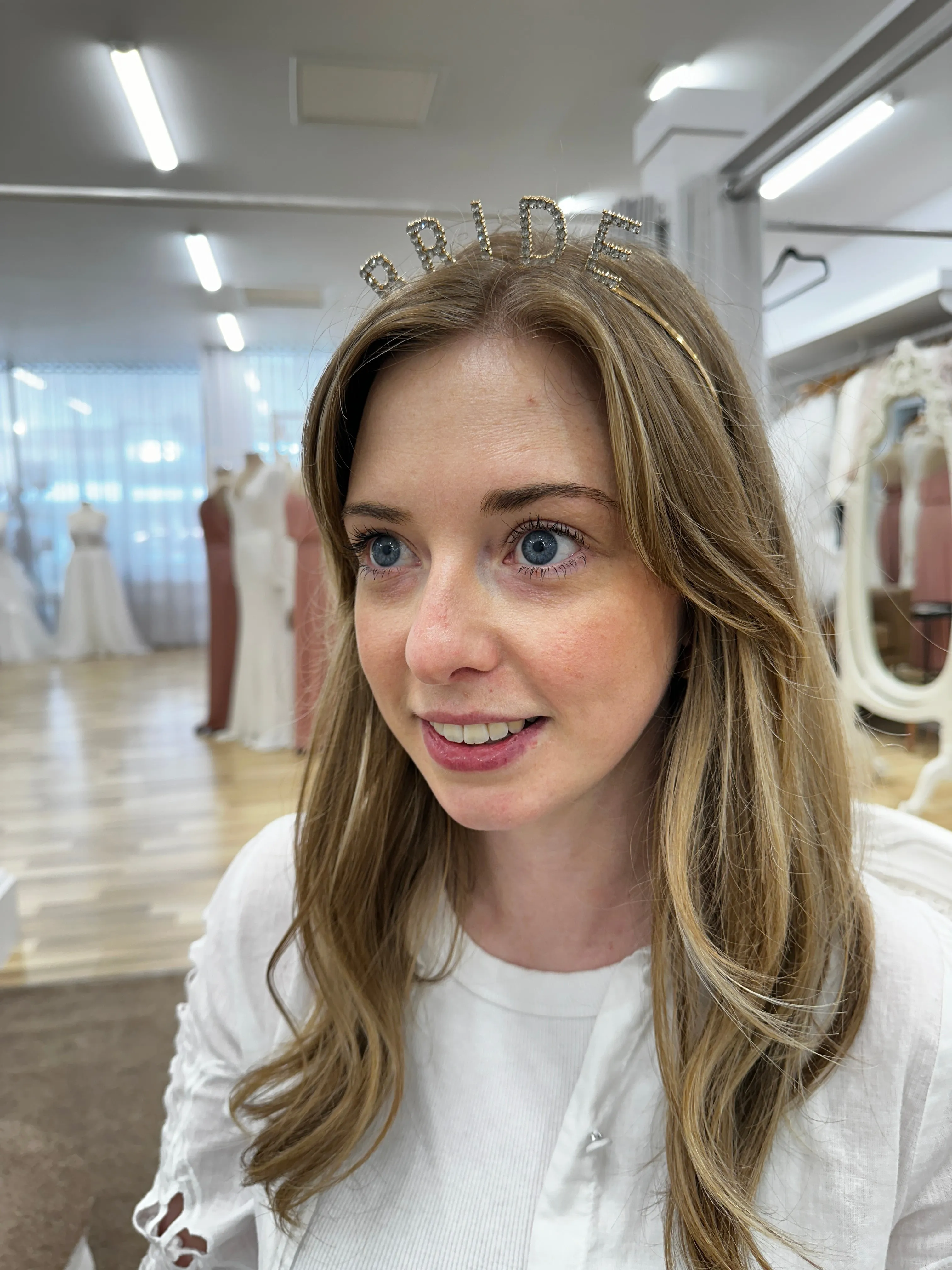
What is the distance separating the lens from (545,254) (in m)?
0.70

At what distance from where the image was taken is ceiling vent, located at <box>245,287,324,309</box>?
283 centimetres

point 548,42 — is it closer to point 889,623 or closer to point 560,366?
point 889,623

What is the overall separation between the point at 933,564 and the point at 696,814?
1.38 metres

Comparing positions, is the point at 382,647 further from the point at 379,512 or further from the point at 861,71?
the point at 861,71

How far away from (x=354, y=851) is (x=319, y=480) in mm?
353

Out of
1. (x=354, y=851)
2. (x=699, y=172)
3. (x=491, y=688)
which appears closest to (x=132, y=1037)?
(x=354, y=851)

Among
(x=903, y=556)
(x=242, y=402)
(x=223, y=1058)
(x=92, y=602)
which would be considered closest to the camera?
(x=223, y=1058)

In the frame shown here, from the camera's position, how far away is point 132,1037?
200 cm

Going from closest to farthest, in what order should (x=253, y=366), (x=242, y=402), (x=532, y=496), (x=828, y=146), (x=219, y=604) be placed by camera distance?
(x=532, y=496), (x=253, y=366), (x=242, y=402), (x=219, y=604), (x=828, y=146)

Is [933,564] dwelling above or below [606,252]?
below

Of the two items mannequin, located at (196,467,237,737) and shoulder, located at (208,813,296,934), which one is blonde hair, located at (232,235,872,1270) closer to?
shoulder, located at (208,813,296,934)

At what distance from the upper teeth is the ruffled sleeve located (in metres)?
0.37

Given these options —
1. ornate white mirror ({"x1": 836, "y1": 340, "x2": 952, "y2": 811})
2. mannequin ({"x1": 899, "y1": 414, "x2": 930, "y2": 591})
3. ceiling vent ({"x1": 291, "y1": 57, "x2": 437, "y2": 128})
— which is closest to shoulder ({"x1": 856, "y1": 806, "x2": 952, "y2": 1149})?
ornate white mirror ({"x1": 836, "y1": 340, "x2": 952, "y2": 811})

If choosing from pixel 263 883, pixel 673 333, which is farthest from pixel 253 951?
pixel 673 333
